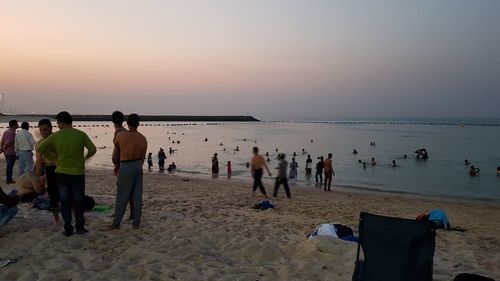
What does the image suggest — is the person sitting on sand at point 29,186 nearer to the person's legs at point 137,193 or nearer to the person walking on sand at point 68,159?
the person walking on sand at point 68,159

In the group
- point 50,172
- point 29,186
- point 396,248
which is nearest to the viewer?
point 396,248

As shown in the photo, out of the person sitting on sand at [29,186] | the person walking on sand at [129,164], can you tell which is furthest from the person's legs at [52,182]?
the person walking on sand at [129,164]

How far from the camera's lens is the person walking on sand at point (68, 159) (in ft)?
17.7

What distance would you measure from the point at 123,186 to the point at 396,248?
3.78 meters

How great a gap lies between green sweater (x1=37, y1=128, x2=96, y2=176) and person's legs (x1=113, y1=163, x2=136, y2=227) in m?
0.59

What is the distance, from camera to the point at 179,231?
6.38 metres

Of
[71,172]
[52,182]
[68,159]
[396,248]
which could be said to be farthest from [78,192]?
[396,248]

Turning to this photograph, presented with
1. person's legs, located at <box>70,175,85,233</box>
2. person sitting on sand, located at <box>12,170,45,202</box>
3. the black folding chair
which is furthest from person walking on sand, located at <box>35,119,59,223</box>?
the black folding chair

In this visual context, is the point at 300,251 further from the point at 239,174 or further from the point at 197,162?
the point at 197,162

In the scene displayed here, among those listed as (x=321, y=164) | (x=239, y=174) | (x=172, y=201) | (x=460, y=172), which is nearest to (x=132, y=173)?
(x=172, y=201)

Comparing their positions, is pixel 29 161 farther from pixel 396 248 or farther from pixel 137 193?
pixel 396 248

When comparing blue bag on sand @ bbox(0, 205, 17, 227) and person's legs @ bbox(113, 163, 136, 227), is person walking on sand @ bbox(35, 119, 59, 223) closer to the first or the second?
blue bag on sand @ bbox(0, 205, 17, 227)

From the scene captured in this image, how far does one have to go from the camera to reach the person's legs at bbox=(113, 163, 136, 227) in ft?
19.2

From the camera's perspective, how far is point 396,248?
3.90 meters
